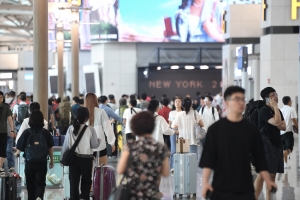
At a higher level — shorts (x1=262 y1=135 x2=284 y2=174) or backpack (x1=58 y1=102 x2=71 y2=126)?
backpack (x1=58 y1=102 x2=71 y2=126)

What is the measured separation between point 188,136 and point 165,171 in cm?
752

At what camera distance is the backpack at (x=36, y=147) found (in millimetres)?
10320

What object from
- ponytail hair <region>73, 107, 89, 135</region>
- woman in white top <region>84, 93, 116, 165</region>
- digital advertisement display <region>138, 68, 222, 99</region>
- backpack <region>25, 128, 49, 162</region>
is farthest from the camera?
digital advertisement display <region>138, 68, 222, 99</region>

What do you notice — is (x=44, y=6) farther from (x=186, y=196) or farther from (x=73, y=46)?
(x=73, y=46)

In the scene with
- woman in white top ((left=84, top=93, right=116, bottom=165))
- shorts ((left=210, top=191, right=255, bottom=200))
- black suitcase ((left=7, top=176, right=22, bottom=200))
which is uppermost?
woman in white top ((left=84, top=93, right=116, bottom=165))

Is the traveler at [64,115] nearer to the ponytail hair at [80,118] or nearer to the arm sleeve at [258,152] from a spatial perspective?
the ponytail hair at [80,118]

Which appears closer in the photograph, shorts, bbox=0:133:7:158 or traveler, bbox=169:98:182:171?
shorts, bbox=0:133:7:158

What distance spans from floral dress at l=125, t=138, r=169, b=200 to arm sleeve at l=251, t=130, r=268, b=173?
0.78m

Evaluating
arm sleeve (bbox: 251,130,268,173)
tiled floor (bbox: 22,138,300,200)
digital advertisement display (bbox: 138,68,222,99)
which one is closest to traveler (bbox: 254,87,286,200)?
tiled floor (bbox: 22,138,300,200)

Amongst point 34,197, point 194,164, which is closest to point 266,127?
point 194,164

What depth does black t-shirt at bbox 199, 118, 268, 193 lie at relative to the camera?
6527mm

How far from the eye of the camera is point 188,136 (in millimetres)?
14297

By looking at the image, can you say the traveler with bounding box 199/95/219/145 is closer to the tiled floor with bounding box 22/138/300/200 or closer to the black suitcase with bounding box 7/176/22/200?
the tiled floor with bounding box 22/138/300/200

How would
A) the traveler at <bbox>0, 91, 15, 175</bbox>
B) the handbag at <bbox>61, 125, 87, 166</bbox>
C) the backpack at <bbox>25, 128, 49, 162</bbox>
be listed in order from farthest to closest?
the traveler at <bbox>0, 91, 15, 175</bbox> → the backpack at <bbox>25, 128, 49, 162</bbox> → the handbag at <bbox>61, 125, 87, 166</bbox>
